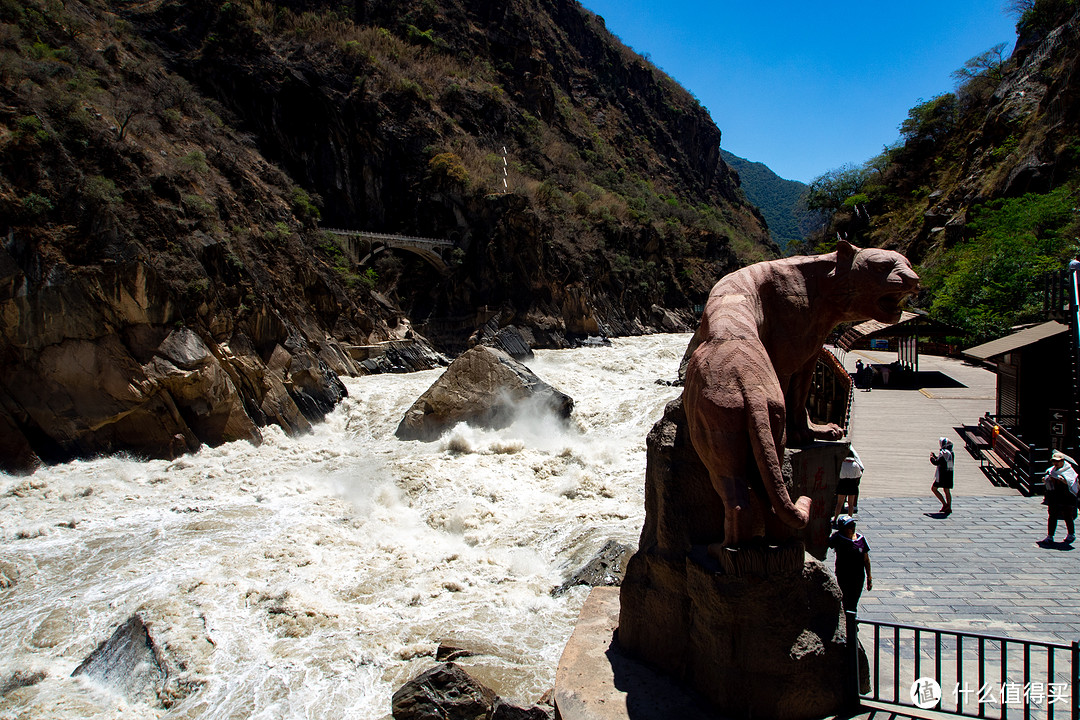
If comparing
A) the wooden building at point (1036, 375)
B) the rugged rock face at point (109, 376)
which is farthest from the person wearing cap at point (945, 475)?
the rugged rock face at point (109, 376)

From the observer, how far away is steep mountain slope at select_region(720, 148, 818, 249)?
122m

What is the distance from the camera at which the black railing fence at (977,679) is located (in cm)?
367

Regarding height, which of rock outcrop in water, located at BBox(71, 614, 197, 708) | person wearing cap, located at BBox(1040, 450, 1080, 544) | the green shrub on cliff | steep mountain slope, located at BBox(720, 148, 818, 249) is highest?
steep mountain slope, located at BBox(720, 148, 818, 249)

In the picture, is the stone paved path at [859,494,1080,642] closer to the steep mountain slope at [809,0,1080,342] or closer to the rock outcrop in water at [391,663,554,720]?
the rock outcrop in water at [391,663,554,720]

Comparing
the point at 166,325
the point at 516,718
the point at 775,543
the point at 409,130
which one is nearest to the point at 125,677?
the point at 516,718

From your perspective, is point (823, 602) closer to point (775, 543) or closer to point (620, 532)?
point (775, 543)

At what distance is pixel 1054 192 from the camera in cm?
2294

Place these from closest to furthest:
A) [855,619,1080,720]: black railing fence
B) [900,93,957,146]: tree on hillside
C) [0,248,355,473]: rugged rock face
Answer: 1. [855,619,1080,720]: black railing fence
2. [0,248,355,473]: rugged rock face
3. [900,93,957,146]: tree on hillside

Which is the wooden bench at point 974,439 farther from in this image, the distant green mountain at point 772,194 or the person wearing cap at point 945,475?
the distant green mountain at point 772,194

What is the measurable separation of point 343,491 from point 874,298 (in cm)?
1022

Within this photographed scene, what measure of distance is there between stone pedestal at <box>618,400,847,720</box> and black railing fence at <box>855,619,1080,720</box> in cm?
30

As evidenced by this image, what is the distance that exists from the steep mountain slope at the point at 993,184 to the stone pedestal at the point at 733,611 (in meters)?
8.77

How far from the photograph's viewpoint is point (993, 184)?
28328 mm

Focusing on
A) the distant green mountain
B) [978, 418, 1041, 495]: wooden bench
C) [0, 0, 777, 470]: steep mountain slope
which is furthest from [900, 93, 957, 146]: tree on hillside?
the distant green mountain
